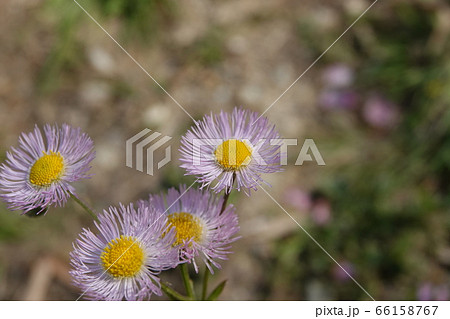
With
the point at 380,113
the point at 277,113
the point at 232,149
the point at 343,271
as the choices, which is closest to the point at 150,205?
the point at 232,149

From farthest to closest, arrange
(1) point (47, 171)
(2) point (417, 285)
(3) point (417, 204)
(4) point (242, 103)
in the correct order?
1. (4) point (242, 103)
2. (3) point (417, 204)
3. (2) point (417, 285)
4. (1) point (47, 171)

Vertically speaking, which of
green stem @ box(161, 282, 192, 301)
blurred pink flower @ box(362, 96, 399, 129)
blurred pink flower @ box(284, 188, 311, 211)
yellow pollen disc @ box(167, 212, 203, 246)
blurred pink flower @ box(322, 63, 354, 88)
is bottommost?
green stem @ box(161, 282, 192, 301)

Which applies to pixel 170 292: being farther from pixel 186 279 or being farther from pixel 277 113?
pixel 277 113

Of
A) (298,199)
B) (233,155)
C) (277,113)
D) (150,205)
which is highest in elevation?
(277,113)

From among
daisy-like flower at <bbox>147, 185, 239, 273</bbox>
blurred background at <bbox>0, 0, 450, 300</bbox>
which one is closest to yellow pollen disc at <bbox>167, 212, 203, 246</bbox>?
daisy-like flower at <bbox>147, 185, 239, 273</bbox>

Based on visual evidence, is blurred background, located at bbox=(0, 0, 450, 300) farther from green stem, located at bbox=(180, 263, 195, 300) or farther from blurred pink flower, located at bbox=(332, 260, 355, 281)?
green stem, located at bbox=(180, 263, 195, 300)

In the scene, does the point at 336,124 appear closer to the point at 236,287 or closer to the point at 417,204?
the point at 417,204

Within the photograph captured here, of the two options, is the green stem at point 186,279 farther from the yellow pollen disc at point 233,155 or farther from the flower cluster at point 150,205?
the yellow pollen disc at point 233,155

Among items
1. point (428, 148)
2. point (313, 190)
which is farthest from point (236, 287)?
point (428, 148)
